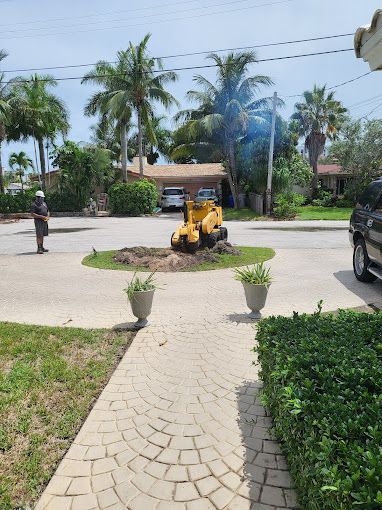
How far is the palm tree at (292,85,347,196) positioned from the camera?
108 ft

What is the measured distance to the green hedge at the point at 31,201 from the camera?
26781mm

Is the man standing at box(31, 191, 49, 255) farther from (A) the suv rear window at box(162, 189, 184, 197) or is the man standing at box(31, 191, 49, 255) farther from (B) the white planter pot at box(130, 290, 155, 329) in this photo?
(A) the suv rear window at box(162, 189, 184, 197)

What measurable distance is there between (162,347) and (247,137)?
77.8ft

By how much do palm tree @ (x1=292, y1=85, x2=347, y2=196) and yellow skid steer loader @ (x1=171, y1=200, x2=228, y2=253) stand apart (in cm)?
2444

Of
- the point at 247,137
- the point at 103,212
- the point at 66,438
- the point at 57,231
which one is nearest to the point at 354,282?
the point at 66,438

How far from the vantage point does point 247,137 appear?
25828mm

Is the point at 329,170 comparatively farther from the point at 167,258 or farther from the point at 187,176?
the point at 167,258

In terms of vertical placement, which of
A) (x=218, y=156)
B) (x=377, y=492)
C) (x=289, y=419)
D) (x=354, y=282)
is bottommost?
(x=354, y=282)

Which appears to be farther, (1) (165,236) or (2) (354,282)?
(1) (165,236)

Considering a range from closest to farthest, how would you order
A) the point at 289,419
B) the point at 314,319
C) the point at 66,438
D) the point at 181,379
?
the point at 289,419 → the point at 66,438 → the point at 314,319 → the point at 181,379

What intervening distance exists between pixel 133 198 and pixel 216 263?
17.6m

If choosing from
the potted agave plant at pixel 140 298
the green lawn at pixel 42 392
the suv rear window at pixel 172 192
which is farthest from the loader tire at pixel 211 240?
the suv rear window at pixel 172 192

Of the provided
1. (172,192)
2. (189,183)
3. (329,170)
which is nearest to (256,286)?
(172,192)

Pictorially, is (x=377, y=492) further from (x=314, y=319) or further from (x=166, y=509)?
(x=314, y=319)
